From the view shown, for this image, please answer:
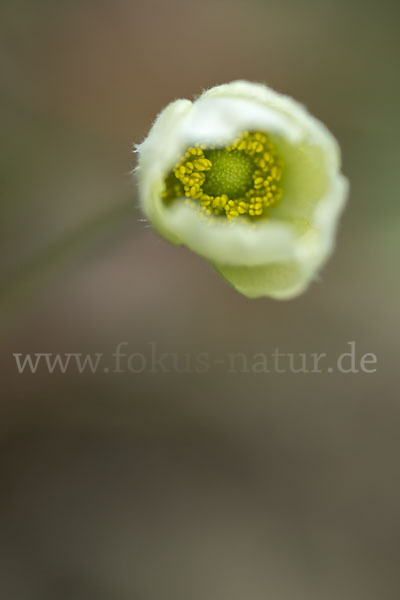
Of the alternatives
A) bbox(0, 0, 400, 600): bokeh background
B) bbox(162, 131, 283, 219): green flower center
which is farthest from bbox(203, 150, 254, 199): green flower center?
bbox(0, 0, 400, 600): bokeh background

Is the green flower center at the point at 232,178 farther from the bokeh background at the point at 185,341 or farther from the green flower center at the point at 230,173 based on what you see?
the bokeh background at the point at 185,341

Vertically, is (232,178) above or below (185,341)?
above

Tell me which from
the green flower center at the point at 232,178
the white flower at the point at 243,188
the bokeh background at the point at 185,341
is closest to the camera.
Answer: the white flower at the point at 243,188

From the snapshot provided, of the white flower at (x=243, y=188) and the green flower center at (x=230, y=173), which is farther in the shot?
the green flower center at (x=230, y=173)

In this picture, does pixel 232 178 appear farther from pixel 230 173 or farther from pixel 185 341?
pixel 185 341

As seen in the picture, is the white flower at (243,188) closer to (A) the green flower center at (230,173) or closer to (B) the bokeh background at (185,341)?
(A) the green flower center at (230,173)

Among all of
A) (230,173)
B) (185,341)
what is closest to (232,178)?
(230,173)

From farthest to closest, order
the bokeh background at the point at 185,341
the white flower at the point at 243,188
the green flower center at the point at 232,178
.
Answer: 1. the bokeh background at the point at 185,341
2. the green flower center at the point at 232,178
3. the white flower at the point at 243,188

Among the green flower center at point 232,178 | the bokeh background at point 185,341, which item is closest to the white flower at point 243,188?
the green flower center at point 232,178
